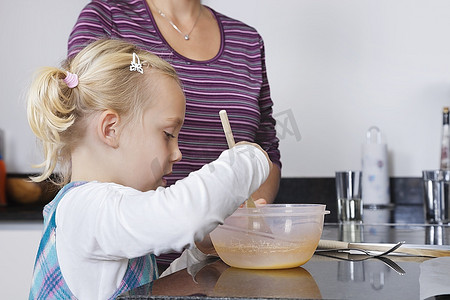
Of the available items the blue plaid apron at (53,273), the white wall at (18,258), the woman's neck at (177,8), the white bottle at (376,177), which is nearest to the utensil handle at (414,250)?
the blue plaid apron at (53,273)

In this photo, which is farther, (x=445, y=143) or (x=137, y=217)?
(x=445, y=143)

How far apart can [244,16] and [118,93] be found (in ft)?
4.98

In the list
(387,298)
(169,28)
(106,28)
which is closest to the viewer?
(387,298)

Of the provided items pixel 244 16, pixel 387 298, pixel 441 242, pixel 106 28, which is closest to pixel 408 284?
pixel 387 298

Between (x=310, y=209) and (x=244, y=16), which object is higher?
(x=244, y=16)

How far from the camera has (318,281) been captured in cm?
82

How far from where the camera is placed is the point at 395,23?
2447 millimetres

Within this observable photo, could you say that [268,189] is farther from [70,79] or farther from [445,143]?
[445,143]

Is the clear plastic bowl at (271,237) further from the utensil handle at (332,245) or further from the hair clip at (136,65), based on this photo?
the hair clip at (136,65)

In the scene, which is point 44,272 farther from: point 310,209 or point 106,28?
point 106,28

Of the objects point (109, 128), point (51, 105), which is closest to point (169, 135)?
point (109, 128)

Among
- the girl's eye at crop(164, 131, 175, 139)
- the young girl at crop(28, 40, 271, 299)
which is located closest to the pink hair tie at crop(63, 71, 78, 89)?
the young girl at crop(28, 40, 271, 299)

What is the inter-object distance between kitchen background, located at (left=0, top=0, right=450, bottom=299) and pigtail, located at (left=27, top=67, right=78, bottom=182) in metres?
1.37

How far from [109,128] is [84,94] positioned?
7 centimetres
